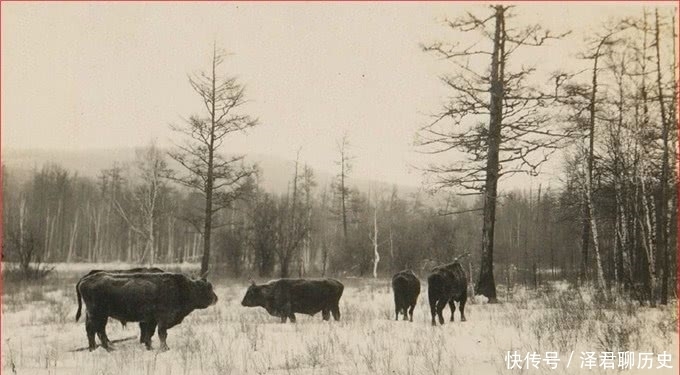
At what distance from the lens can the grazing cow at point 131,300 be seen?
26.1ft

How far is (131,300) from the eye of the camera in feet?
26.4

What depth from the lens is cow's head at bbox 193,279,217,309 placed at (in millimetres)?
8805

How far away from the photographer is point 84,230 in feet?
197

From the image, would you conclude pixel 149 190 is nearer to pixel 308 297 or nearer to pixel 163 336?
pixel 308 297

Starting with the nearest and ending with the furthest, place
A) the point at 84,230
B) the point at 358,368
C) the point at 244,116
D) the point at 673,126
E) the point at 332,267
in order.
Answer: the point at 358,368, the point at 673,126, the point at 244,116, the point at 332,267, the point at 84,230

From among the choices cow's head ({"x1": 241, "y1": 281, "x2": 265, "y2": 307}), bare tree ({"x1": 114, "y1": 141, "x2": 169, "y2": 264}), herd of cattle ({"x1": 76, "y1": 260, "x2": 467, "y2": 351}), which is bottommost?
cow's head ({"x1": 241, "y1": 281, "x2": 265, "y2": 307})

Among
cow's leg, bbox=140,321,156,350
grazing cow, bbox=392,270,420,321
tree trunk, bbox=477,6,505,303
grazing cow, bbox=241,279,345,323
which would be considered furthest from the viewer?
tree trunk, bbox=477,6,505,303

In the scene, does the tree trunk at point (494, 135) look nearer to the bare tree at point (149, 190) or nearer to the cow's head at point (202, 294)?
the cow's head at point (202, 294)

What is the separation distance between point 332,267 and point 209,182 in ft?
61.3

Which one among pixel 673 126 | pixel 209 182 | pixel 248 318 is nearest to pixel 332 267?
pixel 209 182

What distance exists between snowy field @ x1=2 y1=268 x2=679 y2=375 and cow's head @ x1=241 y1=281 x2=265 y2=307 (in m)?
0.31

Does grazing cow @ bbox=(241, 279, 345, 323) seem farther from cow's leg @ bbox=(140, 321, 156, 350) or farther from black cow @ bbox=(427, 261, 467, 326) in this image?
cow's leg @ bbox=(140, 321, 156, 350)

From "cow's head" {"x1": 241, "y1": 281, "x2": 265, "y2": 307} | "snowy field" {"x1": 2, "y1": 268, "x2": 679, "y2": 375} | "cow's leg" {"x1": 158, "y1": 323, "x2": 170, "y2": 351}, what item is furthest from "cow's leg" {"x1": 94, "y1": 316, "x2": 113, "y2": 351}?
"cow's head" {"x1": 241, "y1": 281, "x2": 265, "y2": 307}

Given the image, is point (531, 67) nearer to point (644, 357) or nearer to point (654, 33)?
point (654, 33)
